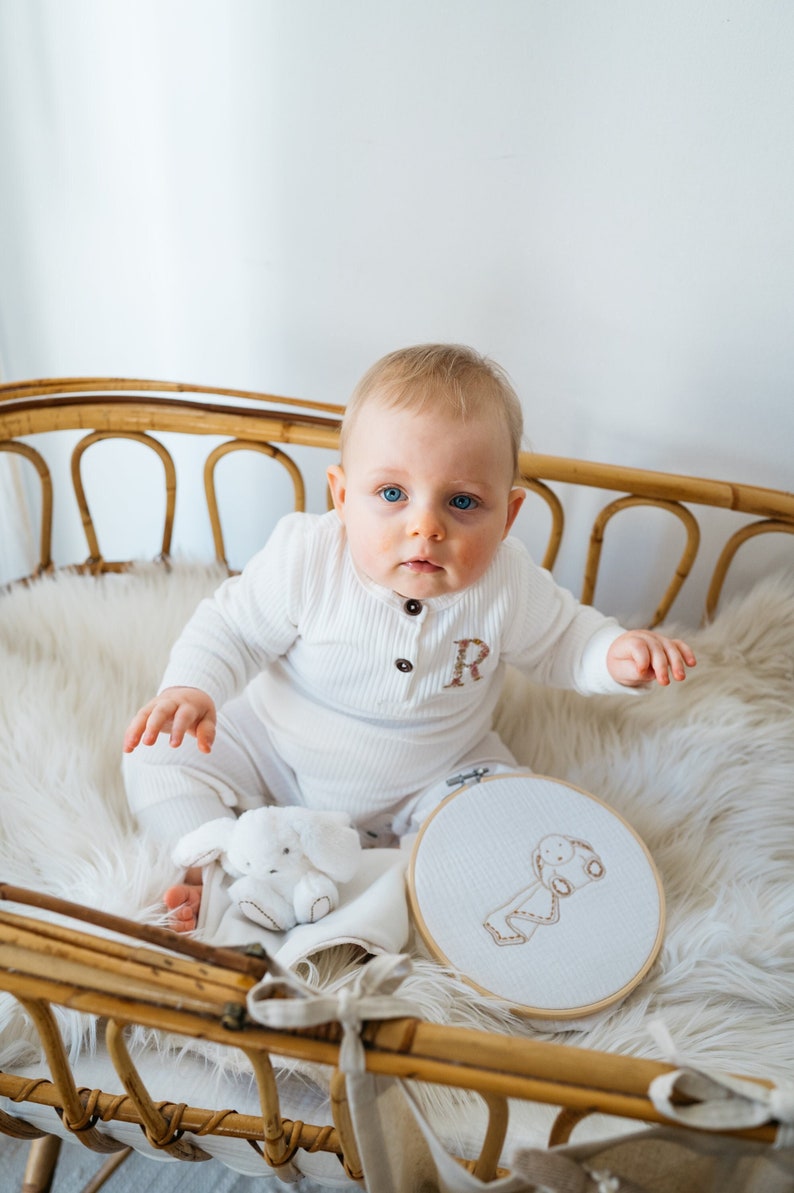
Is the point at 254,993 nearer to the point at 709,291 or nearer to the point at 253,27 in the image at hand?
the point at 709,291

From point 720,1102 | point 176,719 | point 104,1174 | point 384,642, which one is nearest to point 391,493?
point 384,642

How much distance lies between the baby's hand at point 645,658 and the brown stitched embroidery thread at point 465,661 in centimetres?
12

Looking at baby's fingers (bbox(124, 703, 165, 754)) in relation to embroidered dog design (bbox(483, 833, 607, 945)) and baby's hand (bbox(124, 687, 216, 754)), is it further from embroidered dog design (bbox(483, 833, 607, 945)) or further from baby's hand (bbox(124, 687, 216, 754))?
embroidered dog design (bbox(483, 833, 607, 945))

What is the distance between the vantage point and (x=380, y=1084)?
464 millimetres

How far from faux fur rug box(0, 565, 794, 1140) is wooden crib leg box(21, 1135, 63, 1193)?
13.9 inches

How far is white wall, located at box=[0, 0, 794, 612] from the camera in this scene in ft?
3.03

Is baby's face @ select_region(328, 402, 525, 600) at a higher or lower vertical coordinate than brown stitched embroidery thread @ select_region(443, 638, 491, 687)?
higher


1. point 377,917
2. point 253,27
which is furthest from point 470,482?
point 253,27

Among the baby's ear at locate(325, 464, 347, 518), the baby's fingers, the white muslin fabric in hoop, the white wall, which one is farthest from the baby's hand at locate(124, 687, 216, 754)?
the white wall

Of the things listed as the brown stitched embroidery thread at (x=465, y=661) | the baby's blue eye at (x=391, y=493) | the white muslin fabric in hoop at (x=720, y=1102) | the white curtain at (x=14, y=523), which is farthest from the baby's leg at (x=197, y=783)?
the white curtain at (x=14, y=523)

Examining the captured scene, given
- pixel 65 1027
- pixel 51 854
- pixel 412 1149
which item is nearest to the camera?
pixel 412 1149

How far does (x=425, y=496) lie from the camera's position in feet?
2.43

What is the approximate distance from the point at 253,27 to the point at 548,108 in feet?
1.12

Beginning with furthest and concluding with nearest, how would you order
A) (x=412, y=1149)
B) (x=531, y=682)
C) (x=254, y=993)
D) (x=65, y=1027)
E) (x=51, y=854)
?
(x=531, y=682) → (x=51, y=854) → (x=65, y=1027) → (x=412, y=1149) → (x=254, y=993)
